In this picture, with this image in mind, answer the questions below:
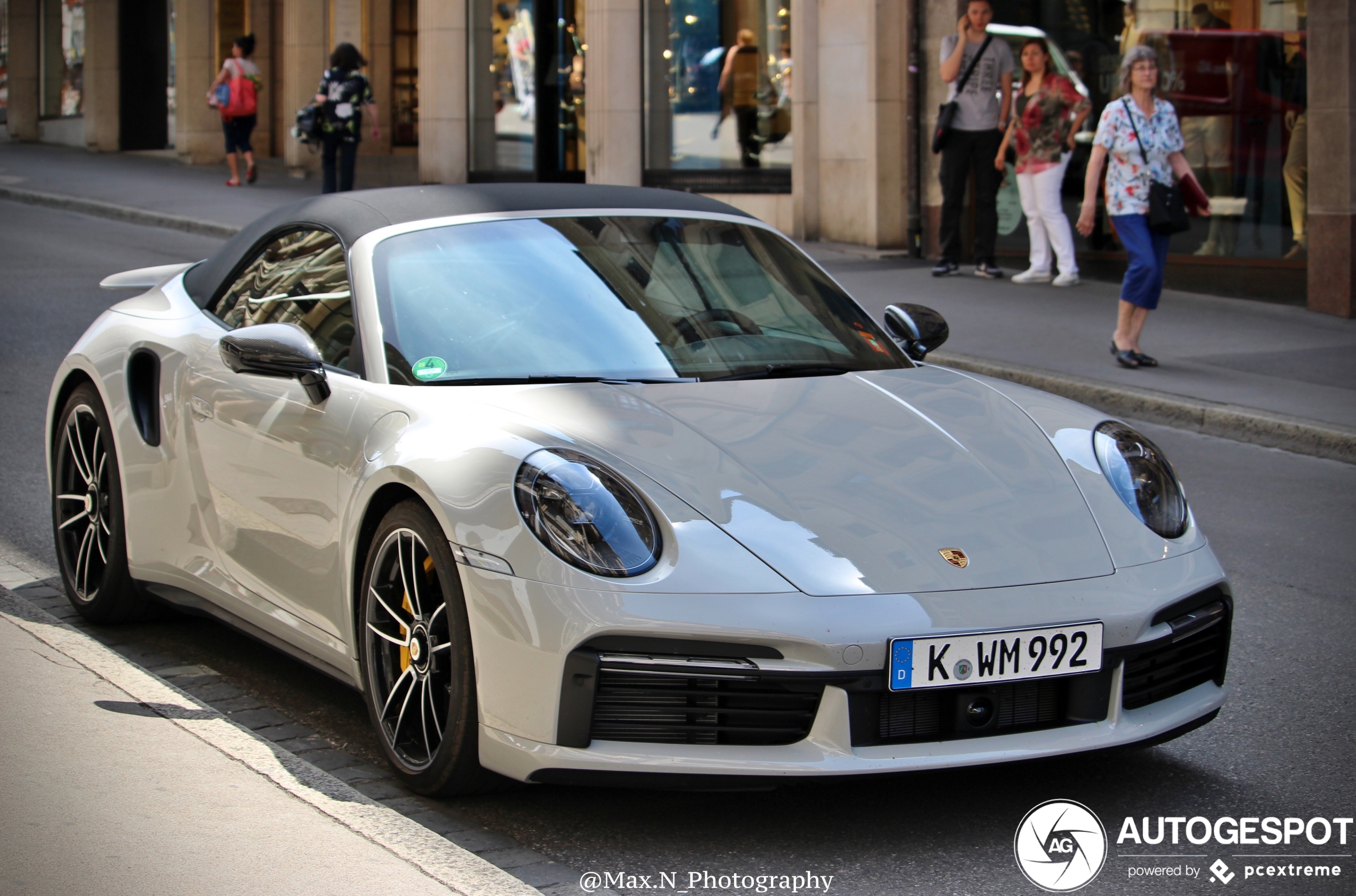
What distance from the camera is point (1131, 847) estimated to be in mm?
3697

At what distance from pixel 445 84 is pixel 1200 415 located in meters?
15.4

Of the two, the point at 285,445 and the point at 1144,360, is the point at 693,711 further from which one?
the point at 1144,360

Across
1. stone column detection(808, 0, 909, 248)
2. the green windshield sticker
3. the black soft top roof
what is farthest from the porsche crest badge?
stone column detection(808, 0, 909, 248)

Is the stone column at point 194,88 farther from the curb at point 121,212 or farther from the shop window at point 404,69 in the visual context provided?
the curb at point 121,212

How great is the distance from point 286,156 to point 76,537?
21.6 metres

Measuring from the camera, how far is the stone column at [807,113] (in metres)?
17.9

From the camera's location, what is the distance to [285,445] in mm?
4496

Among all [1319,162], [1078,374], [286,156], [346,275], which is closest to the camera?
[346,275]

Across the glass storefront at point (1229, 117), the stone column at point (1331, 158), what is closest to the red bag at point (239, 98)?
the glass storefront at point (1229, 117)

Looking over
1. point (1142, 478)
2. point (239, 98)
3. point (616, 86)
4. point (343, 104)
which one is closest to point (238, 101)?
point (239, 98)

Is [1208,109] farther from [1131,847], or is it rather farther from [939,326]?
[1131,847]

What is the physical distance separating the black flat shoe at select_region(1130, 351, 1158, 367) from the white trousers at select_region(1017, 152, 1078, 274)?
3617 millimetres

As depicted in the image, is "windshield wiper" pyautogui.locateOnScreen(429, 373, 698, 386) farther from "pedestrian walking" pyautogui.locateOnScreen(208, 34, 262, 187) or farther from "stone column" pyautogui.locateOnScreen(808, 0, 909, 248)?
"pedestrian walking" pyautogui.locateOnScreen(208, 34, 262, 187)

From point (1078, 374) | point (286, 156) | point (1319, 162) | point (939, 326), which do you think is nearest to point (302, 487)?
point (939, 326)
